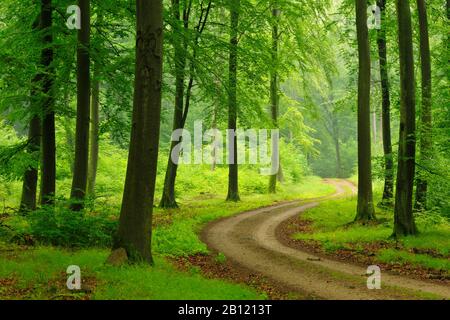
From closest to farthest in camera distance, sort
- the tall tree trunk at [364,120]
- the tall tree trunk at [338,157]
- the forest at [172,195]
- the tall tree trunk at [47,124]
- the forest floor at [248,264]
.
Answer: the forest floor at [248,264] < the forest at [172,195] < the tall tree trunk at [47,124] < the tall tree trunk at [364,120] < the tall tree trunk at [338,157]

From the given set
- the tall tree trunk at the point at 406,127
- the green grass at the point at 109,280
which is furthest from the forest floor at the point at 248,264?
the tall tree trunk at the point at 406,127

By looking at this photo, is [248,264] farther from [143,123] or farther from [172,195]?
[172,195]

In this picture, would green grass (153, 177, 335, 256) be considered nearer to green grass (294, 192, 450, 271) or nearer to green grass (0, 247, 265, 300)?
green grass (0, 247, 265, 300)

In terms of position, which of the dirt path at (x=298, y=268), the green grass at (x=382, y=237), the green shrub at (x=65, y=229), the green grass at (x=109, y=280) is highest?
the green shrub at (x=65, y=229)

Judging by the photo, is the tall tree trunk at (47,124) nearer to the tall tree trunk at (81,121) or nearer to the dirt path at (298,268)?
the tall tree trunk at (81,121)

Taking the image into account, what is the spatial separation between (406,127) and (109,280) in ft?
33.1

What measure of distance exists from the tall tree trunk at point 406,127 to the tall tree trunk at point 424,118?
28.1 inches

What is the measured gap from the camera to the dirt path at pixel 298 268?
876 cm

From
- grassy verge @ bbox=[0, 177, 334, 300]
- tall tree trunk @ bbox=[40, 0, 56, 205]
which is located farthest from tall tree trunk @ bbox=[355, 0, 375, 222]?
tall tree trunk @ bbox=[40, 0, 56, 205]

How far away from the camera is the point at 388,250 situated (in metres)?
12.8

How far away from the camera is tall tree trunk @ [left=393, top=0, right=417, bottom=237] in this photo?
1402cm
